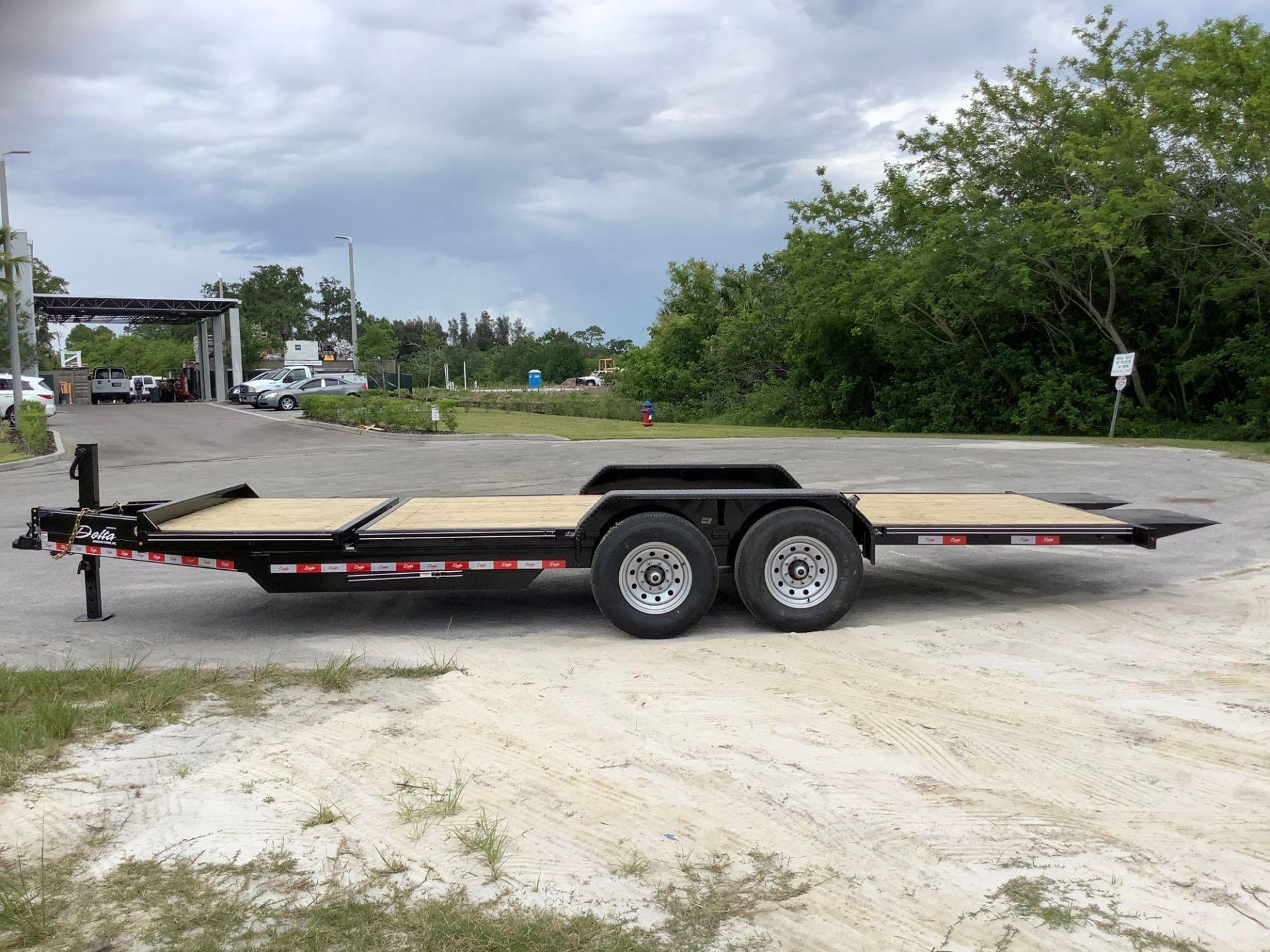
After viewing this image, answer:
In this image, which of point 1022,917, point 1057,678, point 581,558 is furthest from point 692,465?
point 1022,917

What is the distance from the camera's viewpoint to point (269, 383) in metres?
45.5

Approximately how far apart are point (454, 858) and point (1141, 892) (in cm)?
243

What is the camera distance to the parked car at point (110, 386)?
51.0m

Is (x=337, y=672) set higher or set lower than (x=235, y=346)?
lower

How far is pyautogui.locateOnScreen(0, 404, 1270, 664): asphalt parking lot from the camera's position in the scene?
7.54m

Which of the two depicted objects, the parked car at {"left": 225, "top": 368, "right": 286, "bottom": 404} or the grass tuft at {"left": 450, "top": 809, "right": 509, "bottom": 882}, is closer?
the grass tuft at {"left": 450, "top": 809, "right": 509, "bottom": 882}

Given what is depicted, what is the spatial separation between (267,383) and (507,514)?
40.7 meters

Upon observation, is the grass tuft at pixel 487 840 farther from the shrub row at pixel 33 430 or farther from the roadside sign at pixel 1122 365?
the roadside sign at pixel 1122 365

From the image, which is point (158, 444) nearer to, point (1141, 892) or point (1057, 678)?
point (1057, 678)

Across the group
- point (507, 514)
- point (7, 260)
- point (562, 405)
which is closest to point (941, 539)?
point (507, 514)

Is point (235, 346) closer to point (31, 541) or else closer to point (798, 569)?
point (31, 541)

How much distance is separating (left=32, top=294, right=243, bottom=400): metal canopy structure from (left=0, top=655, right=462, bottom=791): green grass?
49.2 m

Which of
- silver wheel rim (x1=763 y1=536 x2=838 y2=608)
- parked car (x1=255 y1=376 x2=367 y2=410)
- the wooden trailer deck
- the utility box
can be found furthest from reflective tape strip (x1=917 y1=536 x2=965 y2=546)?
the utility box

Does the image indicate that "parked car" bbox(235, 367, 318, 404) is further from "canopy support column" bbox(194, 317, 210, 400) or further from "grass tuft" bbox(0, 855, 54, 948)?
"grass tuft" bbox(0, 855, 54, 948)
